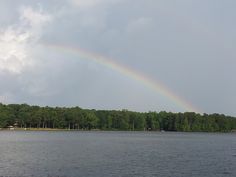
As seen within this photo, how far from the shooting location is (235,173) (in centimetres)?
5844

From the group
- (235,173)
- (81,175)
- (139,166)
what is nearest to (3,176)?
(81,175)

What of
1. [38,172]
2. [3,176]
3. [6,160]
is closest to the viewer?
[3,176]

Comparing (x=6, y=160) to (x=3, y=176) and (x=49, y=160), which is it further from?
(x=3, y=176)

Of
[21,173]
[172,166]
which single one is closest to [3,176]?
[21,173]

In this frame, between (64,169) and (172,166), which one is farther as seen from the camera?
(172,166)

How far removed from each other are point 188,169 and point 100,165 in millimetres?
12925

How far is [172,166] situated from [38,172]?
21.5m

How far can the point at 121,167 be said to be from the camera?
60719mm

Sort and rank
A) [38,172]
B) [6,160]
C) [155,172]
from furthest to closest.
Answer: [6,160], [155,172], [38,172]

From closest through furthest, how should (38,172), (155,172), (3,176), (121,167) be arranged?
(3,176)
(38,172)
(155,172)
(121,167)

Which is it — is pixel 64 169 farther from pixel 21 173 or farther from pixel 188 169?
pixel 188 169

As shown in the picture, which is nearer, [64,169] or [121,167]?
[64,169]

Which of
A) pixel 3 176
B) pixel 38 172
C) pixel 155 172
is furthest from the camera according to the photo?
pixel 155 172

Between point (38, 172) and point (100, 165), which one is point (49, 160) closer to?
point (100, 165)
